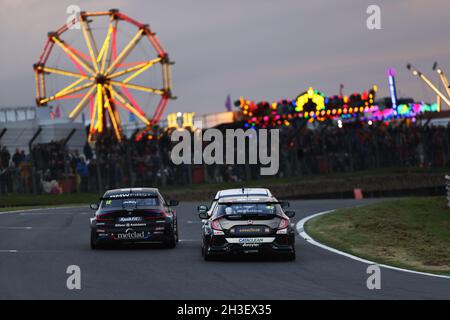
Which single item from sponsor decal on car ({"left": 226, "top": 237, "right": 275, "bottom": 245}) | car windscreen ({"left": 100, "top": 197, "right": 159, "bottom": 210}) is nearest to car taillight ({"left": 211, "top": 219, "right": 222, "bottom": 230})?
sponsor decal on car ({"left": 226, "top": 237, "right": 275, "bottom": 245})

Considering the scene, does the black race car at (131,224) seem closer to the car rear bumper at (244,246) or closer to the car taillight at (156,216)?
the car taillight at (156,216)

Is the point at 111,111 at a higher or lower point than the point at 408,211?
higher

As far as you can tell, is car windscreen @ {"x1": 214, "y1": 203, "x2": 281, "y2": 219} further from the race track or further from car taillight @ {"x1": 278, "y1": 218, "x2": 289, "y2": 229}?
the race track

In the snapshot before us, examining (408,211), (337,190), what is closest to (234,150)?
(337,190)

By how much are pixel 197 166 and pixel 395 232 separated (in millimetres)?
18787

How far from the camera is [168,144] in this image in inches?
1629

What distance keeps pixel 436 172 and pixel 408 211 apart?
47.3 feet

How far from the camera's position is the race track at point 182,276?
13.1 meters

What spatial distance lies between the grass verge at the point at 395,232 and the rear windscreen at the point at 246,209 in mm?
2123

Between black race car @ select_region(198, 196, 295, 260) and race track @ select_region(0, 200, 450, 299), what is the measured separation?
237 millimetres

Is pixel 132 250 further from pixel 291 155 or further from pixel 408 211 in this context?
pixel 291 155

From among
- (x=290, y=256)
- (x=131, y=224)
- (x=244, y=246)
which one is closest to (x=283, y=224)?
(x=290, y=256)

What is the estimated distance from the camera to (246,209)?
1786 centimetres

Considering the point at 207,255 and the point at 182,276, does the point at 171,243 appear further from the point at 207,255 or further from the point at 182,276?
the point at 182,276
